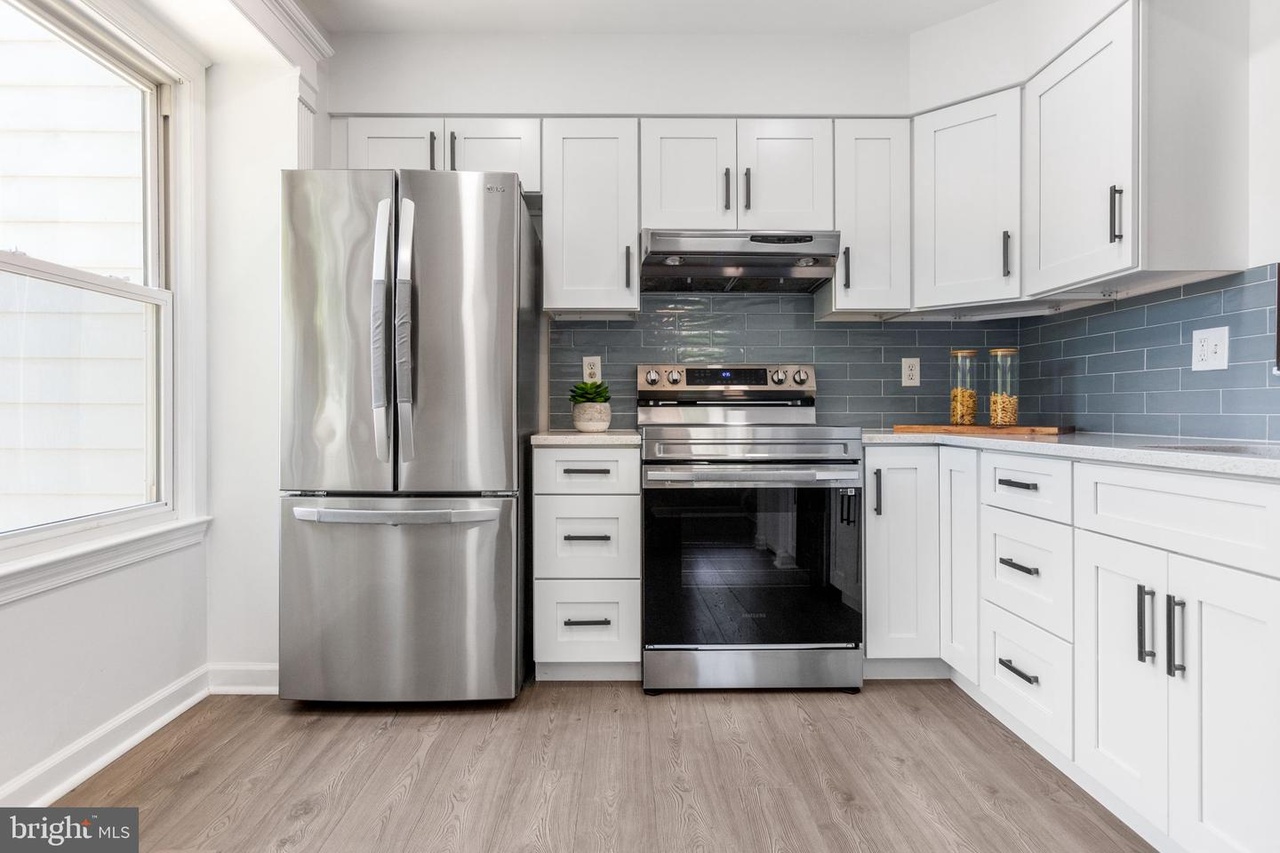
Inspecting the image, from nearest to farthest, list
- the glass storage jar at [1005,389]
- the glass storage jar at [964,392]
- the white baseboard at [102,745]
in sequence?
the white baseboard at [102,745] < the glass storage jar at [1005,389] < the glass storage jar at [964,392]

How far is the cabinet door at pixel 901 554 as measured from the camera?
248 cm

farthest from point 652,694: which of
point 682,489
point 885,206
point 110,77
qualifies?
point 110,77

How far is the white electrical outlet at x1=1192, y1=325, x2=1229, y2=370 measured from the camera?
197cm

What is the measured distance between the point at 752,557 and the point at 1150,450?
1255 mm

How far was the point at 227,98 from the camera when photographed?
2.44 metres

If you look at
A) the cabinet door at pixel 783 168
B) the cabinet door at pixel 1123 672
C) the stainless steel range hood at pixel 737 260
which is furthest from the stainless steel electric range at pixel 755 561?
the cabinet door at pixel 783 168

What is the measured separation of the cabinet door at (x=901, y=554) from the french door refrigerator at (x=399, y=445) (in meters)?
1.33

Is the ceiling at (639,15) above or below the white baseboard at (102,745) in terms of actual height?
above

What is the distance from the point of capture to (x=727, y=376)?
9.75 feet

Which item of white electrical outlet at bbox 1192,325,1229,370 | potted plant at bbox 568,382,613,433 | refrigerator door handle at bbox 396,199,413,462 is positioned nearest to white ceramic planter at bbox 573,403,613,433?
potted plant at bbox 568,382,613,433

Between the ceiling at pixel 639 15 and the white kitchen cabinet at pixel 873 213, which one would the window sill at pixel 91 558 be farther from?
the white kitchen cabinet at pixel 873 213

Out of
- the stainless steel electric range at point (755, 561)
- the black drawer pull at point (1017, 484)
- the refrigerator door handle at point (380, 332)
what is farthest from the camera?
the stainless steel electric range at point (755, 561)

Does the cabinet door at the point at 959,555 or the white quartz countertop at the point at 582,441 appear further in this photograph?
the white quartz countertop at the point at 582,441

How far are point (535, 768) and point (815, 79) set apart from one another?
107 inches
